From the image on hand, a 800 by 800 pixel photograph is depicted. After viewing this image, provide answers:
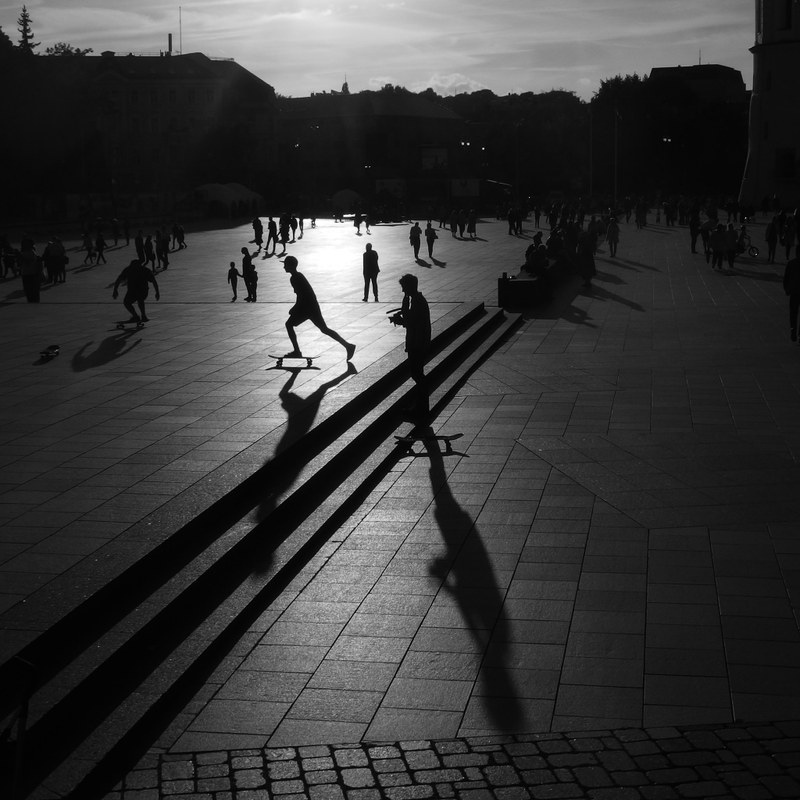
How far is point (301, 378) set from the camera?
514 inches

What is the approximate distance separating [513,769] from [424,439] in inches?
253

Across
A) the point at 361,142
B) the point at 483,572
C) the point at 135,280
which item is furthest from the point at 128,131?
the point at 483,572

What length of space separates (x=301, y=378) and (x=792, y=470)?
573 centimetres

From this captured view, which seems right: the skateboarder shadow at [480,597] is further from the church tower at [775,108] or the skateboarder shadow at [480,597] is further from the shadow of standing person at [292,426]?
the church tower at [775,108]

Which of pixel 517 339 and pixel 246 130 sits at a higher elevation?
pixel 246 130

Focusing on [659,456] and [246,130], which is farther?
[246,130]

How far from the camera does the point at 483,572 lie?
23.6ft

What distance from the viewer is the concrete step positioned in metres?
4.87

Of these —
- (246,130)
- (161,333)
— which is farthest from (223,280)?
(246,130)

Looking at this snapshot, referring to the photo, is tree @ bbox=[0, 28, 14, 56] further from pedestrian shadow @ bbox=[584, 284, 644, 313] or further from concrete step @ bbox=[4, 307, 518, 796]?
concrete step @ bbox=[4, 307, 518, 796]

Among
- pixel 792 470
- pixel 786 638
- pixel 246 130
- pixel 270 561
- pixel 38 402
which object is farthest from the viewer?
pixel 246 130

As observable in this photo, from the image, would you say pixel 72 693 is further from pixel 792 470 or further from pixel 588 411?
pixel 588 411

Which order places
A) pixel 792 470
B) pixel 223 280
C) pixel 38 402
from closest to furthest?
pixel 792 470, pixel 38 402, pixel 223 280

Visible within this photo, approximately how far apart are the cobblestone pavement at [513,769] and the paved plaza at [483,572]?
13 mm
